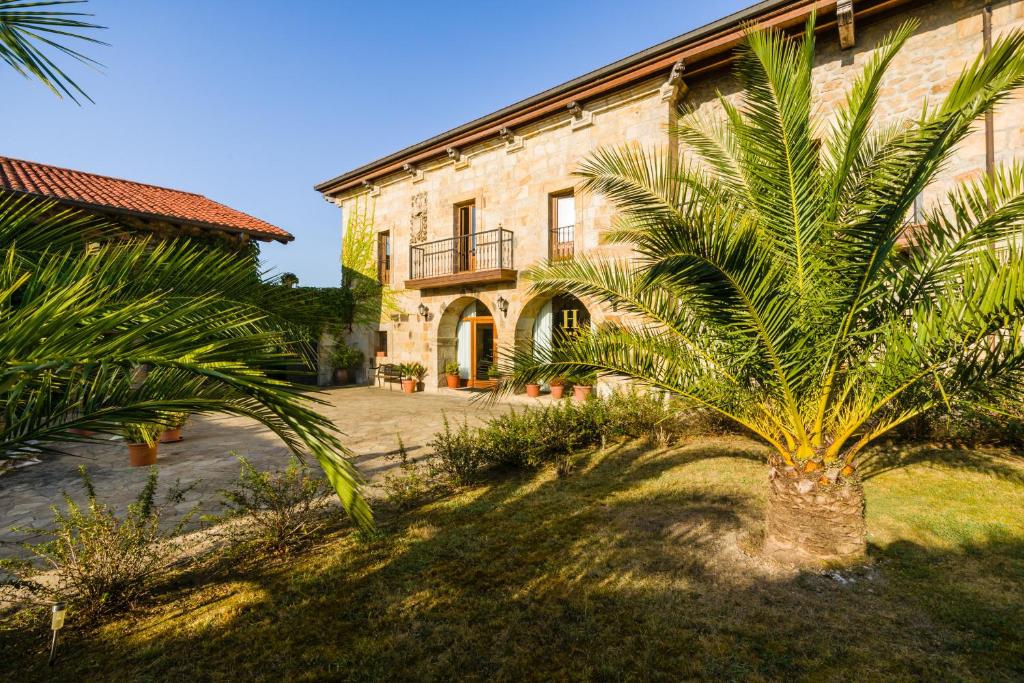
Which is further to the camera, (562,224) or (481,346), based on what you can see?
(481,346)

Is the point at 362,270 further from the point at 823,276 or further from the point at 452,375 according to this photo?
the point at 823,276

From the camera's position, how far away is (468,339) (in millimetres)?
14766

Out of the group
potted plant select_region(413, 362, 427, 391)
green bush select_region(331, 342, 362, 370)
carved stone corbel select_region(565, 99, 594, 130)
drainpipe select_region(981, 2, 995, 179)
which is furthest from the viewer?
green bush select_region(331, 342, 362, 370)

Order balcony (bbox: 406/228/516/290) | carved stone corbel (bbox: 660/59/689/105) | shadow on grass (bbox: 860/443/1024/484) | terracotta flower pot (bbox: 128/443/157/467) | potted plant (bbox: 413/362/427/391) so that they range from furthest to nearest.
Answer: potted plant (bbox: 413/362/427/391) < balcony (bbox: 406/228/516/290) < carved stone corbel (bbox: 660/59/689/105) < terracotta flower pot (bbox: 128/443/157/467) < shadow on grass (bbox: 860/443/1024/484)

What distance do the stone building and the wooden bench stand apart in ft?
1.41

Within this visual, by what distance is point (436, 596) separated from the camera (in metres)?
3.01

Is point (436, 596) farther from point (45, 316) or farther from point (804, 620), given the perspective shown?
point (45, 316)

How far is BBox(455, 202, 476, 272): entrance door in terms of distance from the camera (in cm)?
1375

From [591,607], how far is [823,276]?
2702mm

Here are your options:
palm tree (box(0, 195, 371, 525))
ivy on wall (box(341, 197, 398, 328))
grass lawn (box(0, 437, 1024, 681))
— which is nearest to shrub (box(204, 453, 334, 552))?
grass lawn (box(0, 437, 1024, 681))

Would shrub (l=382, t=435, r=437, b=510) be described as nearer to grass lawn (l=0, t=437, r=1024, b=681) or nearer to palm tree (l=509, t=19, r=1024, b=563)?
grass lawn (l=0, t=437, r=1024, b=681)

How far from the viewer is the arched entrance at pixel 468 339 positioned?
47.3 feet

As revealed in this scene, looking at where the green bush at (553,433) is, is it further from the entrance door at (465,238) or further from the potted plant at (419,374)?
the potted plant at (419,374)

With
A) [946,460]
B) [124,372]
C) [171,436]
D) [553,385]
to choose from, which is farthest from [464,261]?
[124,372]
